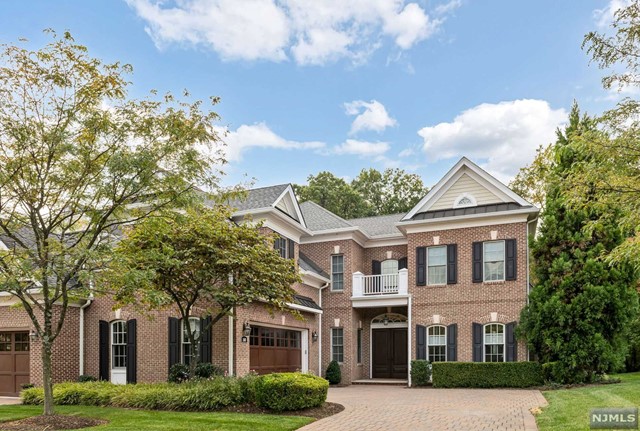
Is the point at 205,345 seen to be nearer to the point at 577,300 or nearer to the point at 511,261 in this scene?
the point at 511,261

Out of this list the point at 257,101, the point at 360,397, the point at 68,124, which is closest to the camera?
the point at 68,124

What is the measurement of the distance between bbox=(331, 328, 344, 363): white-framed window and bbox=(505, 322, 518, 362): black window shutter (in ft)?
21.1

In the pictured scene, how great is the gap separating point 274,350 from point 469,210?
8.68 m

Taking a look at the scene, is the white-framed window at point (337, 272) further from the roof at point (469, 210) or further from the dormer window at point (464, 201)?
the dormer window at point (464, 201)

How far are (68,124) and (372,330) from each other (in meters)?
16.0

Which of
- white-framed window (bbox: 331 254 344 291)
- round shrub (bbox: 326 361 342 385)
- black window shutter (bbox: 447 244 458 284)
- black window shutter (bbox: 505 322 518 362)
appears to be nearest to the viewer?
black window shutter (bbox: 505 322 518 362)

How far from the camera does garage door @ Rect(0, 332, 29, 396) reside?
703 inches

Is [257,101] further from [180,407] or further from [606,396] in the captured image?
[606,396]

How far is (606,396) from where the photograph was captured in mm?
13188

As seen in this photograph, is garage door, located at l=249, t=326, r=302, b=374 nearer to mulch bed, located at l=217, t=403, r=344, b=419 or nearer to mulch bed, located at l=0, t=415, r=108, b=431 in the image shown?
mulch bed, located at l=217, t=403, r=344, b=419

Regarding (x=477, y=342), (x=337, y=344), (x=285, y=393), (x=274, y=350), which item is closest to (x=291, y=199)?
(x=274, y=350)

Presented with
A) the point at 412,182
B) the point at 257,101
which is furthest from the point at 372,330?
the point at 412,182

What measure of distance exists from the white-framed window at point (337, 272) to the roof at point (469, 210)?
3.59 m

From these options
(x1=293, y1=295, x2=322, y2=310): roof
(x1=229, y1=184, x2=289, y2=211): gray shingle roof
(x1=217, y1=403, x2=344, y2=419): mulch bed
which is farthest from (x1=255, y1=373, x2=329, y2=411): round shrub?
(x1=229, y1=184, x2=289, y2=211): gray shingle roof
